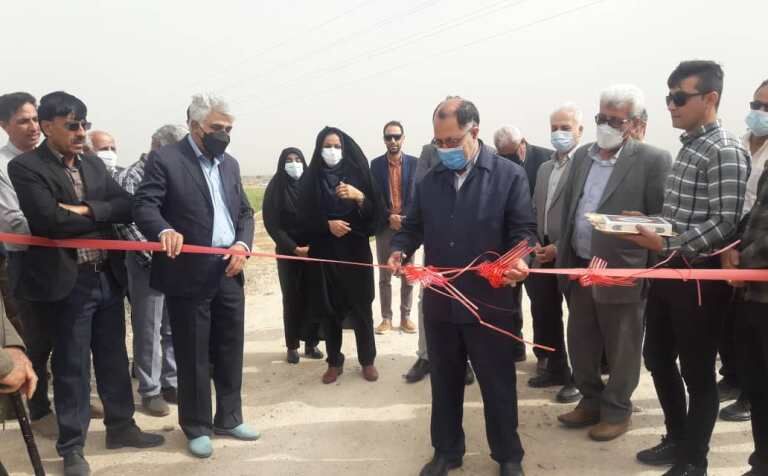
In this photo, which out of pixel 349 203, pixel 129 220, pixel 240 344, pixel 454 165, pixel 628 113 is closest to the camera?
pixel 454 165

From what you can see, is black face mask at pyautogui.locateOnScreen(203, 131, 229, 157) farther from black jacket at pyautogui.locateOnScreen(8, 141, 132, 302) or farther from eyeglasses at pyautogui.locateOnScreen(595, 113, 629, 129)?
eyeglasses at pyautogui.locateOnScreen(595, 113, 629, 129)

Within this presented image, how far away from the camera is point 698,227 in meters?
2.84

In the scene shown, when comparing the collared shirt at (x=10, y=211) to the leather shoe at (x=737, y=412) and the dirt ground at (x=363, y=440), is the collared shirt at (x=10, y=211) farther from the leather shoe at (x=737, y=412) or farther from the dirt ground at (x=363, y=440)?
the leather shoe at (x=737, y=412)

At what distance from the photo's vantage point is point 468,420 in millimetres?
4047

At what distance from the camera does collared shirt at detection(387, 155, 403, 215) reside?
5941 mm

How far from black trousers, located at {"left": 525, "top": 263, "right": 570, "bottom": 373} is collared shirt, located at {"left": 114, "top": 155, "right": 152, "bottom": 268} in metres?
3.22

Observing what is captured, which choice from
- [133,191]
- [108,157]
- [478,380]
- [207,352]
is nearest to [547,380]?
[478,380]

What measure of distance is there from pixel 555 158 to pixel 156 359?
12.2 ft

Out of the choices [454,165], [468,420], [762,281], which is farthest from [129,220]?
[762,281]

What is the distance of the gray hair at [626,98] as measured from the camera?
340 centimetres

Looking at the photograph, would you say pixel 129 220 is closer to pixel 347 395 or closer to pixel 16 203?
pixel 16 203

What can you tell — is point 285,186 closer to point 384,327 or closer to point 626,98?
point 384,327

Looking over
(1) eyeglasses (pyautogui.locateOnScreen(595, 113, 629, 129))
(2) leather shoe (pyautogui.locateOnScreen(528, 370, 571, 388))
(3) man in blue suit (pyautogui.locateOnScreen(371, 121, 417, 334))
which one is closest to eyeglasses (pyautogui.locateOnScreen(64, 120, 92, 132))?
(3) man in blue suit (pyautogui.locateOnScreen(371, 121, 417, 334))

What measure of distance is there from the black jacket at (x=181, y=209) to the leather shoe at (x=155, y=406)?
125 cm
